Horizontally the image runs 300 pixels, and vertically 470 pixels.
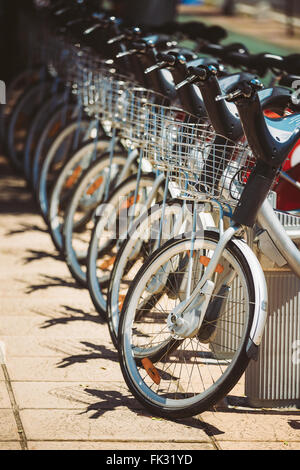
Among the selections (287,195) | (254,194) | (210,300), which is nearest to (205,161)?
(254,194)

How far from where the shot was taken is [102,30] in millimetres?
5910

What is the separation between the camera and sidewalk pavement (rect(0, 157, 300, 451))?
A: 3594mm

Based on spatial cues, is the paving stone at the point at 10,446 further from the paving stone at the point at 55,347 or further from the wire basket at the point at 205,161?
the wire basket at the point at 205,161

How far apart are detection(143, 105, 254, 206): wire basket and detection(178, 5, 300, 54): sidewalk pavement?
17.1 metres

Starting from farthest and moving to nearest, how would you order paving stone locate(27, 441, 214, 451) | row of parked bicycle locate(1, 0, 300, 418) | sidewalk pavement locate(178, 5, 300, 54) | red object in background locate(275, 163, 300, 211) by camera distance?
sidewalk pavement locate(178, 5, 300, 54) → red object in background locate(275, 163, 300, 211) → row of parked bicycle locate(1, 0, 300, 418) → paving stone locate(27, 441, 214, 451)

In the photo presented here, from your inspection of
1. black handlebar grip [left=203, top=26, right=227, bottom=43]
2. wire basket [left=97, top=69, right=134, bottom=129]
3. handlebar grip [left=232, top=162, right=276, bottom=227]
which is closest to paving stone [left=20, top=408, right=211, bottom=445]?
handlebar grip [left=232, top=162, right=276, bottom=227]

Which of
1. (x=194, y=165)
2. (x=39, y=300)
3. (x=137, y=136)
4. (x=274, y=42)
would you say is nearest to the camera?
(x=194, y=165)

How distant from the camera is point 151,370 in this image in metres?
4.00

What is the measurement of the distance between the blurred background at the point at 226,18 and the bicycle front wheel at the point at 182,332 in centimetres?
391

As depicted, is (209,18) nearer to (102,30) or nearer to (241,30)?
(241,30)

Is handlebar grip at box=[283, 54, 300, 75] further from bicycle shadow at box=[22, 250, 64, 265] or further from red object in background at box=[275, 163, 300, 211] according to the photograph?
bicycle shadow at box=[22, 250, 64, 265]

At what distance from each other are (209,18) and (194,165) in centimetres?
2926

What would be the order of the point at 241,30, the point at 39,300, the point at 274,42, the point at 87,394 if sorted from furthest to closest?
1. the point at 241,30
2. the point at 274,42
3. the point at 39,300
4. the point at 87,394
